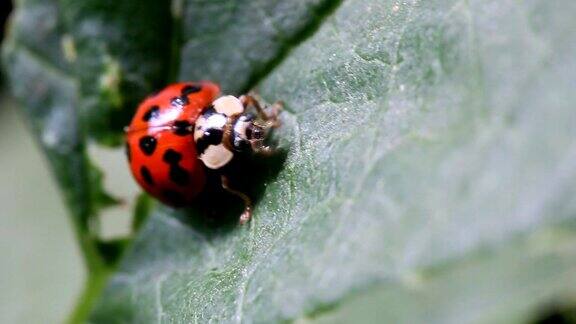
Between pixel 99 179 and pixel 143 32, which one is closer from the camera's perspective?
pixel 143 32

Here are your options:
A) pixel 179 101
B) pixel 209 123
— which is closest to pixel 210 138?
pixel 209 123

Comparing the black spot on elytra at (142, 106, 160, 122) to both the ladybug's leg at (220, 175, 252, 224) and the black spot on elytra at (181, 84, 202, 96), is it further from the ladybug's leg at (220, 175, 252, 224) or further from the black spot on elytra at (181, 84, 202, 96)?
the ladybug's leg at (220, 175, 252, 224)

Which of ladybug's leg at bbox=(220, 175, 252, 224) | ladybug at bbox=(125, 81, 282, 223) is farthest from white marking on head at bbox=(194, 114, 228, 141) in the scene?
ladybug's leg at bbox=(220, 175, 252, 224)

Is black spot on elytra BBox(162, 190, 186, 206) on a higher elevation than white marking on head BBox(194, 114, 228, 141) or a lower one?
lower

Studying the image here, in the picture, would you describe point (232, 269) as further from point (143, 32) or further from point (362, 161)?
point (143, 32)

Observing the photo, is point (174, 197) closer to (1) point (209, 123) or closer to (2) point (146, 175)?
(2) point (146, 175)

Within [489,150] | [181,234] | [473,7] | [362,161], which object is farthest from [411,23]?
[181,234]

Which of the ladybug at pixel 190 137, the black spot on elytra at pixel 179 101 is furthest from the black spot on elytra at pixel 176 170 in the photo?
the black spot on elytra at pixel 179 101
